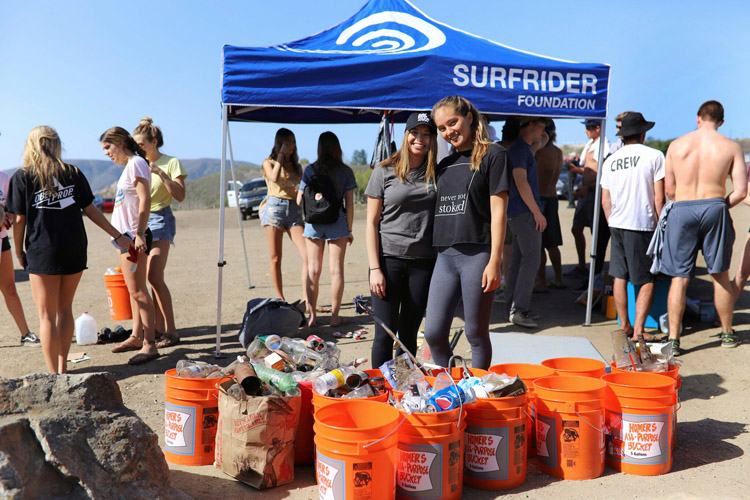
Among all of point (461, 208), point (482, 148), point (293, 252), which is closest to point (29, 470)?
point (461, 208)

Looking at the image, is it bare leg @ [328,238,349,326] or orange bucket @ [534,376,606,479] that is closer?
orange bucket @ [534,376,606,479]

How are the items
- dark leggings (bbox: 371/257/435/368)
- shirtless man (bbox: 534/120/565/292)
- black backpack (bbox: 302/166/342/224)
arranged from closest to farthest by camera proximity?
dark leggings (bbox: 371/257/435/368) < black backpack (bbox: 302/166/342/224) < shirtless man (bbox: 534/120/565/292)

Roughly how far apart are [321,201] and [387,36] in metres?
1.76

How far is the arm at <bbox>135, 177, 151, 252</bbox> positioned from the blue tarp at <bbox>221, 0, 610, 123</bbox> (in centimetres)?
100

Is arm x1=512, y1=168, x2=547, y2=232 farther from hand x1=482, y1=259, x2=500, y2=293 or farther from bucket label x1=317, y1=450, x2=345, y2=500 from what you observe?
bucket label x1=317, y1=450, x2=345, y2=500

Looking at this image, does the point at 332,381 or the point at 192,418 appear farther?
the point at 192,418

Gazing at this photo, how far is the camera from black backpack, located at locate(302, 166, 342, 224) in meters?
6.06

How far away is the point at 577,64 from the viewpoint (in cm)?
596

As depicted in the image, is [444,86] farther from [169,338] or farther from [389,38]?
[169,338]

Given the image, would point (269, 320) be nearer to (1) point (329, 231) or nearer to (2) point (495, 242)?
(1) point (329, 231)

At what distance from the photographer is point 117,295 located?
641cm

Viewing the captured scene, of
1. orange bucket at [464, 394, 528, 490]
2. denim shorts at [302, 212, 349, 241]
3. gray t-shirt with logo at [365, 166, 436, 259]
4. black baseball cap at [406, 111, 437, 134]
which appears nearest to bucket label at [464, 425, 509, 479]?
orange bucket at [464, 394, 528, 490]

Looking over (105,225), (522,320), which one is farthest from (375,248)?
(522,320)

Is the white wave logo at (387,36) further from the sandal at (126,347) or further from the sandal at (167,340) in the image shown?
the sandal at (126,347)
